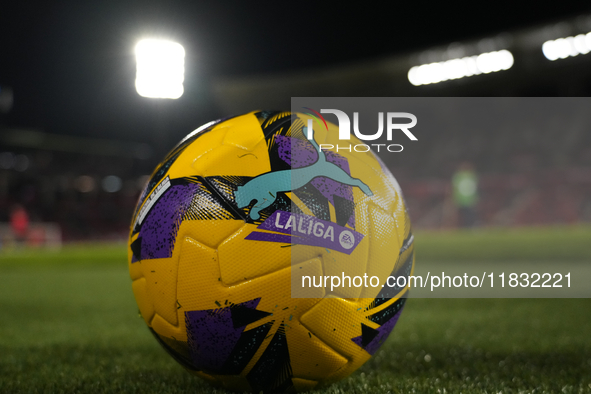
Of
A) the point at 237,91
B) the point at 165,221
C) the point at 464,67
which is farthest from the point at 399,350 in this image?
the point at 237,91

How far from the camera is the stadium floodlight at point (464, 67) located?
1875cm

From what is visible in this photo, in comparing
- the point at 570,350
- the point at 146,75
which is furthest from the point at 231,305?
the point at 146,75

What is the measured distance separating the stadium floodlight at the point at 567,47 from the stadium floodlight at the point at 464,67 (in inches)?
53.5

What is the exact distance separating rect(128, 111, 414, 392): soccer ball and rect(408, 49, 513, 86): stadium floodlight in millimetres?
19345

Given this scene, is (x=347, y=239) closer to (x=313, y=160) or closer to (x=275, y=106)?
(x=313, y=160)

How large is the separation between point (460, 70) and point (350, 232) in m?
20.1

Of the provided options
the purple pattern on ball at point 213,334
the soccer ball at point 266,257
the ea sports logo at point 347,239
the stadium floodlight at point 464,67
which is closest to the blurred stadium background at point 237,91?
the stadium floodlight at point 464,67

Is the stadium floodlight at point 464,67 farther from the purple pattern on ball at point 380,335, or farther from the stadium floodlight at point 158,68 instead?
the purple pattern on ball at point 380,335

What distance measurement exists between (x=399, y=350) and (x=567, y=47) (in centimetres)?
1907

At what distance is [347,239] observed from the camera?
1432 mm

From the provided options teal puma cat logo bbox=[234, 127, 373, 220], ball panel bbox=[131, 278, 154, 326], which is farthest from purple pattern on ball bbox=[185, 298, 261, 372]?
teal puma cat logo bbox=[234, 127, 373, 220]

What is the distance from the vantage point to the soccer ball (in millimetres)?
1378

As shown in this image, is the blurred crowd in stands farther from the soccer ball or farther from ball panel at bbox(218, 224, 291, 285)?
ball panel at bbox(218, 224, 291, 285)

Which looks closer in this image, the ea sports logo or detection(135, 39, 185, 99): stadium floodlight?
the ea sports logo
